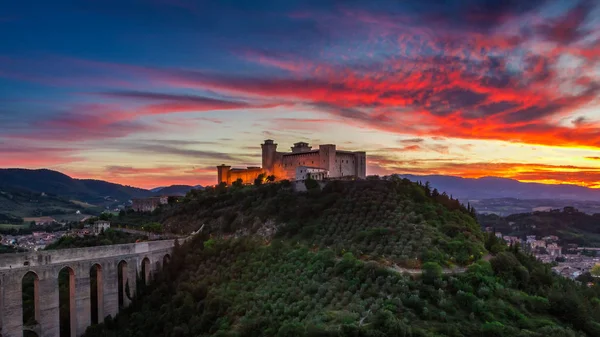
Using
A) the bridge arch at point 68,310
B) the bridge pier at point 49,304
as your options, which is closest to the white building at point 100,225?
the bridge arch at point 68,310

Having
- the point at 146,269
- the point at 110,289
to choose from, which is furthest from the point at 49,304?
the point at 146,269

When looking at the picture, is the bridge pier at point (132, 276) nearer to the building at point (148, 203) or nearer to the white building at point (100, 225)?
the white building at point (100, 225)

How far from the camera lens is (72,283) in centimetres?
2753

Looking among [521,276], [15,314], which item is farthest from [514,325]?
[15,314]

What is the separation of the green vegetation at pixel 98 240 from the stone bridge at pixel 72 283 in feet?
A: 32.7

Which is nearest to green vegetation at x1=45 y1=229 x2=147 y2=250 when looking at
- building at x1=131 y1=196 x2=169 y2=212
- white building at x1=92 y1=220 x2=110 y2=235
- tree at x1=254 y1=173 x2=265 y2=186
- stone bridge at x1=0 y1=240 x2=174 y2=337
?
white building at x1=92 y1=220 x2=110 y2=235

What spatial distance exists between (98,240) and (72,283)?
17809 millimetres

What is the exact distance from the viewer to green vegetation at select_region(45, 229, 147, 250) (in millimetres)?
42669

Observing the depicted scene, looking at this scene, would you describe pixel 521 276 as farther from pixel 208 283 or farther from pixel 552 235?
pixel 552 235

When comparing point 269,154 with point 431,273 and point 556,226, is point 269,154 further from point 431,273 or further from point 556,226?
point 556,226

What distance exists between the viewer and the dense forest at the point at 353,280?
2061cm

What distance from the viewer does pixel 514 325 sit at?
66.9ft

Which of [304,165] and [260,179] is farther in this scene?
[260,179]

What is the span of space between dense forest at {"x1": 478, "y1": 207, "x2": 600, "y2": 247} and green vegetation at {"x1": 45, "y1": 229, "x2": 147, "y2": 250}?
7889 cm
